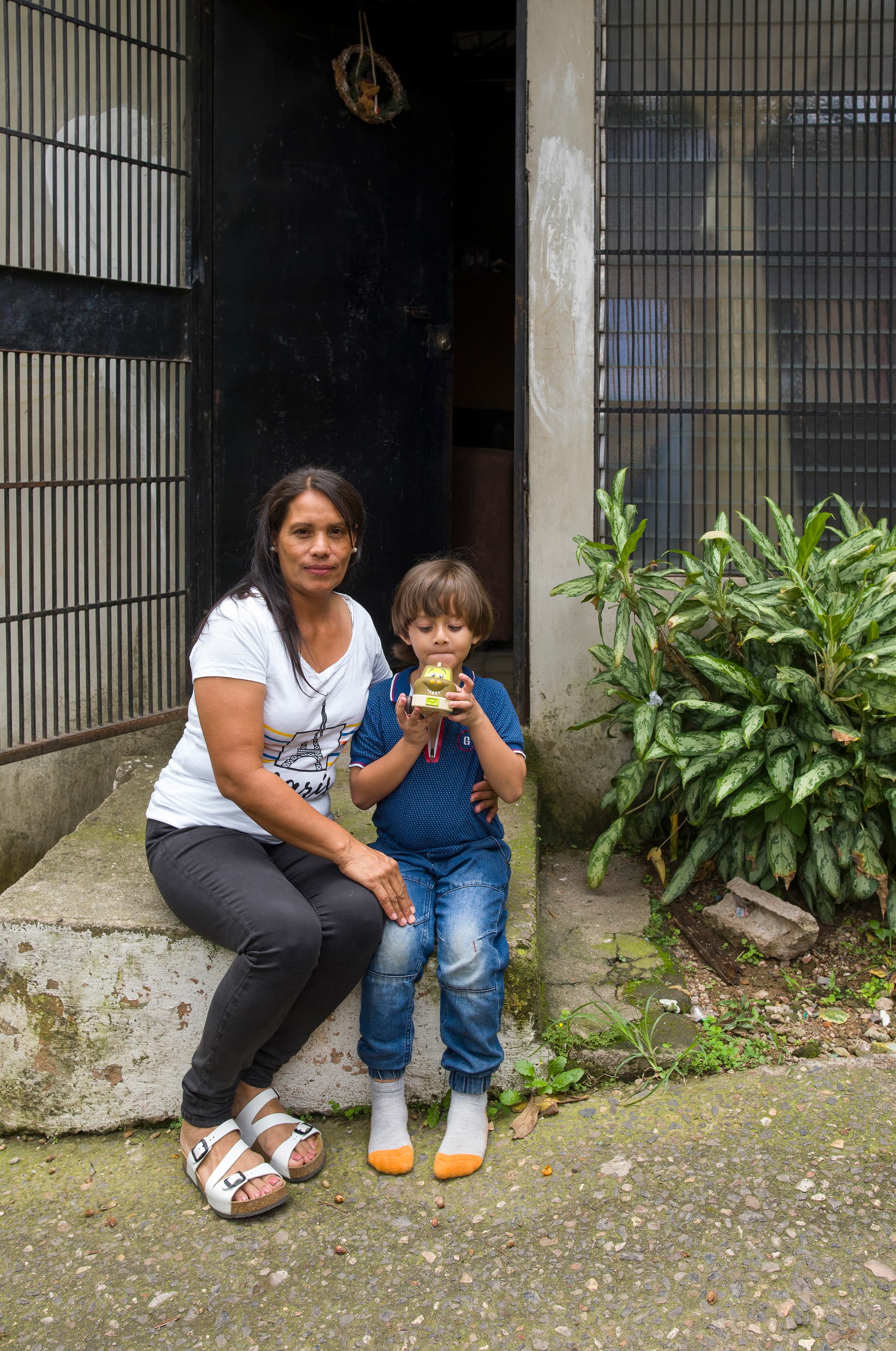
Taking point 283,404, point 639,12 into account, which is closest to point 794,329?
point 639,12

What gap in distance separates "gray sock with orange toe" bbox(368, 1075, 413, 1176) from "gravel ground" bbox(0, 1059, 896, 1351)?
1.5 inches

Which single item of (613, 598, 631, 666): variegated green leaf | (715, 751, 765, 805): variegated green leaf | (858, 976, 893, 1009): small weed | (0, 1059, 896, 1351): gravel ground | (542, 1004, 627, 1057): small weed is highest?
(613, 598, 631, 666): variegated green leaf

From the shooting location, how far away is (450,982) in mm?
2455

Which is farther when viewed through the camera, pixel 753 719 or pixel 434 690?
pixel 753 719

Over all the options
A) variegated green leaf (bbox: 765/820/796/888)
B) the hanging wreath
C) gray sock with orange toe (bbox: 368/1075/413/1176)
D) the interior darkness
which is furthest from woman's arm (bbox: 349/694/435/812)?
the interior darkness

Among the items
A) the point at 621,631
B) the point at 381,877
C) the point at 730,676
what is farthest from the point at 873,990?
the point at 381,877

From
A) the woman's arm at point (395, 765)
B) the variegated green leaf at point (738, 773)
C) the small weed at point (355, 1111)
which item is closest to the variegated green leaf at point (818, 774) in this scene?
the variegated green leaf at point (738, 773)

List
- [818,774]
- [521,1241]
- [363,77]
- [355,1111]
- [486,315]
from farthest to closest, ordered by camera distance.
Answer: [486,315]
[363,77]
[818,774]
[355,1111]
[521,1241]

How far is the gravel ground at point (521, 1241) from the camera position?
2033 millimetres

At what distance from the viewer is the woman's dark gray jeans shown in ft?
7.53

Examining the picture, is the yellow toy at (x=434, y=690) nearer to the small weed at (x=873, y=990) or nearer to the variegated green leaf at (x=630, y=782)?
the variegated green leaf at (x=630, y=782)

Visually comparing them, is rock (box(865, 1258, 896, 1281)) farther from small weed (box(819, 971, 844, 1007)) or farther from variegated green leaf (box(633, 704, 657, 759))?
variegated green leaf (box(633, 704, 657, 759))

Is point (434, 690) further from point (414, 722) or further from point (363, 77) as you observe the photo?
point (363, 77)

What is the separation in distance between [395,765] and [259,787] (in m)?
0.30
